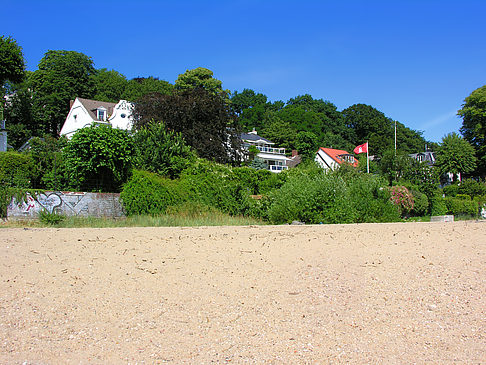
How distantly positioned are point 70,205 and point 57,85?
44.9 m

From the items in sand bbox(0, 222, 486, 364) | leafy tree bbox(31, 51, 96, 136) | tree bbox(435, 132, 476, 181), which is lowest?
sand bbox(0, 222, 486, 364)

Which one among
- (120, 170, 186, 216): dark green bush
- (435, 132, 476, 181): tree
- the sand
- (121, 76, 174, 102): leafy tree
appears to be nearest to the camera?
the sand

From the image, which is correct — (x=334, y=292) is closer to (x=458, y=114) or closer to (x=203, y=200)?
(x=203, y=200)

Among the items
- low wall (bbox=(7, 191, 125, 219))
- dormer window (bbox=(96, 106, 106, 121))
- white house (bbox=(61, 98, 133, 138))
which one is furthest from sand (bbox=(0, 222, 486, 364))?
dormer window (bbox=(96, 106, 106, 121))

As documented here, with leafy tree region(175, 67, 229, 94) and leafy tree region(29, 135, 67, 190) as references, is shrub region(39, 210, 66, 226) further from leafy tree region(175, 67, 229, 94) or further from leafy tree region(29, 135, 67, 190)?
leafy tree region(175, 67, 229, 94)

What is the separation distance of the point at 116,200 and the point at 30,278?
459 inches

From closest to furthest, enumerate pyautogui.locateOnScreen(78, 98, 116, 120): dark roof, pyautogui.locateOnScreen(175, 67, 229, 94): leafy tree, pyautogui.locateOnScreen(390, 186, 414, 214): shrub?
pyautogui.locateOnScreen(390, 186, 414, 214): shrub
pyautogui.locateOnScreen(78, 98, 116, 120): dark roof
pyautogui.locateOnScreen(175, 67, 229, 94): leafy tree

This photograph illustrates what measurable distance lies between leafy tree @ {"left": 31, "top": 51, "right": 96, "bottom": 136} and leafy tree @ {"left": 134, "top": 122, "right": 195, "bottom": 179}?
41988 mm

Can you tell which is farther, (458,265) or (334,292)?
(458,265)

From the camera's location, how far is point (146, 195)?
16125 millimetres

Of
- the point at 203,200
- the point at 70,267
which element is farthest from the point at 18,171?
the point at 70,267

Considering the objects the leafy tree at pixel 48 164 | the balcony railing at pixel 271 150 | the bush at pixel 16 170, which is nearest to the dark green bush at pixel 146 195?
the leafy tree at pixel 48 164

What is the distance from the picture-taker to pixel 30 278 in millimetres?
5242

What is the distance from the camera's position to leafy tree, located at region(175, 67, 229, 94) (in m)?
57.9
